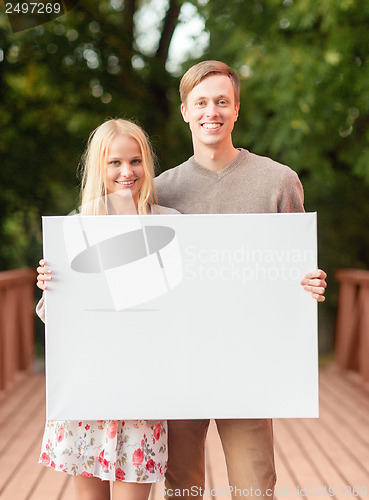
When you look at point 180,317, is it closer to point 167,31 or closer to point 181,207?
point 181,207

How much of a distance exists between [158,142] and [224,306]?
5.41 meters

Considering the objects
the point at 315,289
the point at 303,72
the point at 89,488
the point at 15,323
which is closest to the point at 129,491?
the point at 89,488

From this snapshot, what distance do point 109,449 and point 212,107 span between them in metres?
1.00

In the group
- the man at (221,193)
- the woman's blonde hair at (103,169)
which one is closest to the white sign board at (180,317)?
the woman's blonde hair at (103,169)

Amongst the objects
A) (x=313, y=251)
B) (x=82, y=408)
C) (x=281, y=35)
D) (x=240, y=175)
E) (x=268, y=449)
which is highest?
(x=281, y=35)

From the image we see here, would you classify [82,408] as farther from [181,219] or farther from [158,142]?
[158,142]

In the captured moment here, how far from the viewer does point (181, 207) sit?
2195 mm

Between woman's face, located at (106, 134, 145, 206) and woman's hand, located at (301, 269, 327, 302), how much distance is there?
1.77ft

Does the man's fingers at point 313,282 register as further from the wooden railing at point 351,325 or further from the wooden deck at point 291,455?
the wooden railing at point 351,325

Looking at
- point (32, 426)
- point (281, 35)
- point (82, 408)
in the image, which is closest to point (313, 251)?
point (82, 408)

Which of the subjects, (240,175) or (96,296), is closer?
(96,296)

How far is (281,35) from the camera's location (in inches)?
214

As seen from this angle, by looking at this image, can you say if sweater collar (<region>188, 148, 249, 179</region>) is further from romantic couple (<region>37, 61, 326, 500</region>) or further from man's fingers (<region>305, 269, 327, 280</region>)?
man's fingers (<region>305, 269, 327, 280</region>)

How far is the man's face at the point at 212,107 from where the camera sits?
6.89 feet
